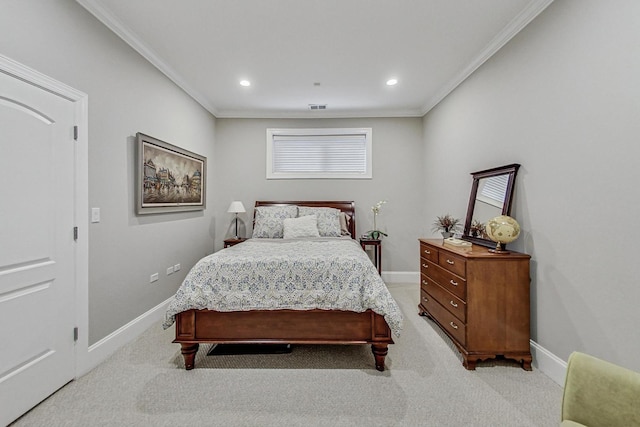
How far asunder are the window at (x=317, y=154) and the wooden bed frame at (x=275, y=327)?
9.08 ft

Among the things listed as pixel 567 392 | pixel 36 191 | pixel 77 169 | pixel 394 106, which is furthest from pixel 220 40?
pixel 567 392

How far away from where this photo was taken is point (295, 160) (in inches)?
182

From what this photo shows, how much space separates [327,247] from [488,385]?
66.5 inches

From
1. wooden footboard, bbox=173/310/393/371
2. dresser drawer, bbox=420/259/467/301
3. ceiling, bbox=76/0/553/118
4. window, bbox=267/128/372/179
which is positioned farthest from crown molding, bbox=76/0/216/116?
dresser drawer, bbox=420/259/467/301

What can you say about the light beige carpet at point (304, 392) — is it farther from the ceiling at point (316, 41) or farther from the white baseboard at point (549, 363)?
the ceiling at point (316, 41)

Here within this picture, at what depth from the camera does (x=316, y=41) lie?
258 centimetres

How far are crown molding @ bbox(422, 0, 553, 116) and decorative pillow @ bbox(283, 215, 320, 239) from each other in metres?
2.51

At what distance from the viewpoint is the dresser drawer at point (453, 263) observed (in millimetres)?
2206

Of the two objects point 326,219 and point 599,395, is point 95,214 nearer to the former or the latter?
point 326,219

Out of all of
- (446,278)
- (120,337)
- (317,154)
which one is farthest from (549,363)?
(317,154)

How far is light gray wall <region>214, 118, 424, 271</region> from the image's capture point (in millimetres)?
4480

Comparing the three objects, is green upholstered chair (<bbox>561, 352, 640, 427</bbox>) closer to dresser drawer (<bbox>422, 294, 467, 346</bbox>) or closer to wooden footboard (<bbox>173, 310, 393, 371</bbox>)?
dresser drawer (<bbox>422, 294, 467, 346</bbox>)

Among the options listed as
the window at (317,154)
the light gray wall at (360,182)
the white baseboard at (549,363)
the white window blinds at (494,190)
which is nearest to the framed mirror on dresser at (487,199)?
the white window blinds at (494,190)

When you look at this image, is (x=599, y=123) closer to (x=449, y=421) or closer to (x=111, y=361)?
(x=449, y=421)
